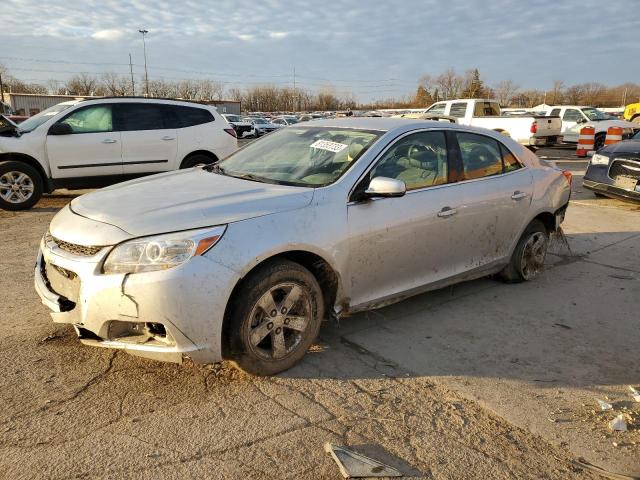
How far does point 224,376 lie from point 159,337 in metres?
0.55

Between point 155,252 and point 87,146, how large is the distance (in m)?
6.54

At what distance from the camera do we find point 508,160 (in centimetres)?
498

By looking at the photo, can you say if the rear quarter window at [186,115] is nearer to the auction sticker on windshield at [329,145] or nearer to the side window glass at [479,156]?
the auction sticker on windshield at [329,145]

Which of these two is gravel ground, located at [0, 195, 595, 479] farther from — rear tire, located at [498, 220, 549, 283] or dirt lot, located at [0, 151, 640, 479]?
rear tire, located at [498, 220, 549, 283]

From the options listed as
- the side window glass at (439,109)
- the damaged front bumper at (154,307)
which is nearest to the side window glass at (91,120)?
the damaged front bumper at (154,307)

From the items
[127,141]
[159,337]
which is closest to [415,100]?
[127,141]

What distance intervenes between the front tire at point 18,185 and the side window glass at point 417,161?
6.73m

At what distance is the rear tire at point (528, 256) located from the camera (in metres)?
5.13

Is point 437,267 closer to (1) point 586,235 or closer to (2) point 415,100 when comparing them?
(1) point 586,235

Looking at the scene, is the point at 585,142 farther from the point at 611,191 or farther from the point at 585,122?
the point at 611,191

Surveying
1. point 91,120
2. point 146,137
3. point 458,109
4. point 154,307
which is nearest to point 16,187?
point 91,120

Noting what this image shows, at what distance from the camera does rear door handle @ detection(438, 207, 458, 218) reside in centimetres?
413

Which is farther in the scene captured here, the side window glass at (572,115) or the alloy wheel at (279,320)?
the side window glass at (572,115)

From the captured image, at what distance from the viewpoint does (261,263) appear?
125 inches
